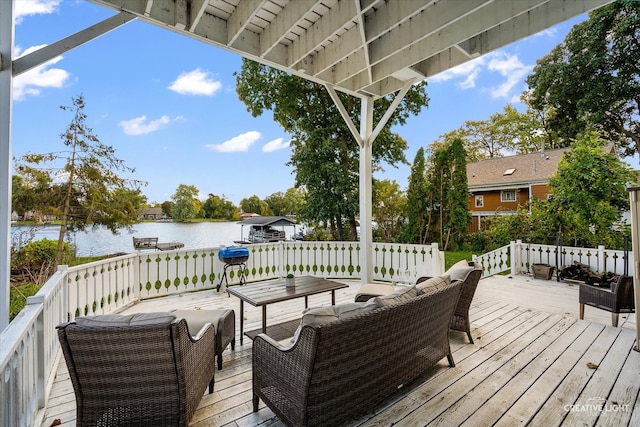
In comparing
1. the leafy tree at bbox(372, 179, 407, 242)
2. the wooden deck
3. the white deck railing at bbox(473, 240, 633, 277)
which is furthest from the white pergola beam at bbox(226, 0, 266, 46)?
the leafy tree at bbox(372, 179, 407, 242)

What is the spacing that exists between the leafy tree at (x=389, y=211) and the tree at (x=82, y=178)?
854 centimetres

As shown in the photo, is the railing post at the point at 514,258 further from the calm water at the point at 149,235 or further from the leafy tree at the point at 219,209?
the leafy tree at the point at 219,209

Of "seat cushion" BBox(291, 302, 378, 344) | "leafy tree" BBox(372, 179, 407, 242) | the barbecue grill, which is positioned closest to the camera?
"seat cushion" BBox(291, 302, 378, 344)

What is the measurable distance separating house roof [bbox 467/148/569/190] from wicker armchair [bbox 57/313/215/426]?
15.4 metres

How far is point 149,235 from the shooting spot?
10969mm

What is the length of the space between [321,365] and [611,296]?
4.02 meters

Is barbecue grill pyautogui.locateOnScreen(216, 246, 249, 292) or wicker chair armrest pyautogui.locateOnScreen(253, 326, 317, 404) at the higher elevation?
barbecue grill pyautogui.locateOnScreen(216, 246, 249, 292)

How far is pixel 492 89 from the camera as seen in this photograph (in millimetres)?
18016

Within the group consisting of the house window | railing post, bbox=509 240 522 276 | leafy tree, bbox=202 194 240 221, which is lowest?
railing post, bbox=509 240 522 276

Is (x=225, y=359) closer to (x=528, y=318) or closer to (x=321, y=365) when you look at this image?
(x=321, y=365)

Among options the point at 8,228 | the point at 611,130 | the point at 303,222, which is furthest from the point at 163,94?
the point at 611,130

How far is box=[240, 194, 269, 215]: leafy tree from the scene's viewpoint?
15.3 metres

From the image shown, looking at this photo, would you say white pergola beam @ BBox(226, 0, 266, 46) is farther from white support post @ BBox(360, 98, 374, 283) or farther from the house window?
the house window

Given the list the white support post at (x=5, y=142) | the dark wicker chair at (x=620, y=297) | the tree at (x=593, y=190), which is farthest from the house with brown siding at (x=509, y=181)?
the white support post at (x=5, y=142)
